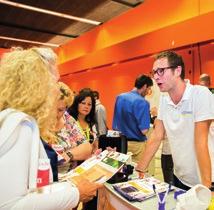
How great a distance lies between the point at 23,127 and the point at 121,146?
1.46 m

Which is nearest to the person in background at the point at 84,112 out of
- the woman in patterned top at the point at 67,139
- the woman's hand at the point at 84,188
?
the woman in patterned top at the point at 67,139

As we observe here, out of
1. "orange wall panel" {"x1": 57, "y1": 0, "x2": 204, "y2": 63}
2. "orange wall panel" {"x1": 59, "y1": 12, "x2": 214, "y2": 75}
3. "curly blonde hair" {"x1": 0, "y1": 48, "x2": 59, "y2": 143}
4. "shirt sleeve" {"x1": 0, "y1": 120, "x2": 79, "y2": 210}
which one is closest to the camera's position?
"shirt sleeve" {"x1": 0, "y1": 120, "x2": 79, "y2": 210}

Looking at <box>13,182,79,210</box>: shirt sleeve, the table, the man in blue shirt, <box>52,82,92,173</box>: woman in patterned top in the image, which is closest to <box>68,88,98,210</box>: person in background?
<box>52,82,92,173</box>: woman in patterned top

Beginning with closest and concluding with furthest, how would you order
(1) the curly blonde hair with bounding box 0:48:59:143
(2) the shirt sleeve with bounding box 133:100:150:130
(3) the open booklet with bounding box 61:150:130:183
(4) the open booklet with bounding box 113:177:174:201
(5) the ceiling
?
(1) the curly blonde hair with bounding box 0:48:59:143 → (3) the open booklet with bounding box 61:150:130:183 → (4) the open booklet with bounding box 113:177:174:201 → (2) the shirt sleeve with bounding box 133:100:150:130 → (5) the ceiling

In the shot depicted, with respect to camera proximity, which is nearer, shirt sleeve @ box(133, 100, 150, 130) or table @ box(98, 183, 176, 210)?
table @ box(98, 183, 176, 210)

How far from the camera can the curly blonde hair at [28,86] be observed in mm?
1148

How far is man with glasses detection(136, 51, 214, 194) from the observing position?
180cm

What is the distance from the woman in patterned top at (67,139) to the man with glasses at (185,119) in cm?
76

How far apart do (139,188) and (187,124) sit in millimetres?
500

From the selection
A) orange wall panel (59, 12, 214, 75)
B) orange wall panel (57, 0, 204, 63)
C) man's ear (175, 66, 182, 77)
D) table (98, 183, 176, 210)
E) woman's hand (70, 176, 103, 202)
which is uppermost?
orange wall panel (57, 0, 204, 63)

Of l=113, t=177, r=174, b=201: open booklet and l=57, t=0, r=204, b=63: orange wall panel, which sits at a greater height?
l=57, t=0, r=204, b=63: orange wall panel

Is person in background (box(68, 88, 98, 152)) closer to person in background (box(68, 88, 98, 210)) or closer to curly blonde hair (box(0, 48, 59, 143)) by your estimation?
person in background (box(68, 88, 98, 210))

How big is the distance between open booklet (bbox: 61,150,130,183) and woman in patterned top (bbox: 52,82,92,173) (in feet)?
1.57

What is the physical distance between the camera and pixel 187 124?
6.22 feet
